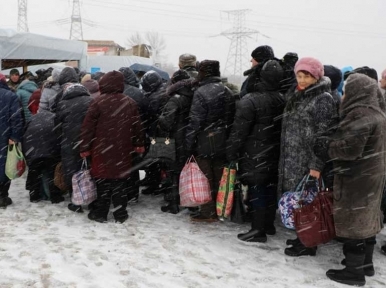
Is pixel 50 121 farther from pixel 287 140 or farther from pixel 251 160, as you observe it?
pixel 287 140

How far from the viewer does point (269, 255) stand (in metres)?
4.22

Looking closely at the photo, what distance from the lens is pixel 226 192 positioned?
4801mm

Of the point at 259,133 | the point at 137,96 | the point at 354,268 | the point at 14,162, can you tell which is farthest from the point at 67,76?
the point at 354,268

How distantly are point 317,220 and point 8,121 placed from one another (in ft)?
13.1

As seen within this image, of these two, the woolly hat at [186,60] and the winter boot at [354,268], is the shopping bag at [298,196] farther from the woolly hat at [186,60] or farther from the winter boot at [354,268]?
the woolly hat at [186,60]

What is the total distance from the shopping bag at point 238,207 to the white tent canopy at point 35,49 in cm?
615

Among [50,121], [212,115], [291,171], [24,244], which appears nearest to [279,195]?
[291,171]

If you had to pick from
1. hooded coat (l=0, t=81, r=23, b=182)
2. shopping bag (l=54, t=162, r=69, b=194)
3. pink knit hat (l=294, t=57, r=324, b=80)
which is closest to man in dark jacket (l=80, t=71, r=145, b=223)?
shopping bag (l=54, t=162, r=69, b=194)

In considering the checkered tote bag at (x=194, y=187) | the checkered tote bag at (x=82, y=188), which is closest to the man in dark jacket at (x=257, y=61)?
the checkered tote bag at (x=194, y=187)

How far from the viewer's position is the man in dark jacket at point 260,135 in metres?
4.32

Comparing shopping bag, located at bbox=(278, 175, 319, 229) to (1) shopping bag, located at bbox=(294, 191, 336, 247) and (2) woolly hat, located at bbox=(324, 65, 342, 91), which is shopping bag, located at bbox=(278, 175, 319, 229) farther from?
(2) woolly hat, located at bbox=(324, 65, 342, 91)

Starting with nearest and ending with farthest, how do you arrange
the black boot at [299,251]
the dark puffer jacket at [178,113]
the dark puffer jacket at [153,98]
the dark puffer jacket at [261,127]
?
the black boot at [299,251]
the dark puffer jacket at [261,127]
the dark puffer jacket at [178,113]
the dark puffer jacket at [153,98]

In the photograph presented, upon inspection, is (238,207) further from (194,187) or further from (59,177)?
(59,177)

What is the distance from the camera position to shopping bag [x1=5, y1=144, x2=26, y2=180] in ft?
17.6
